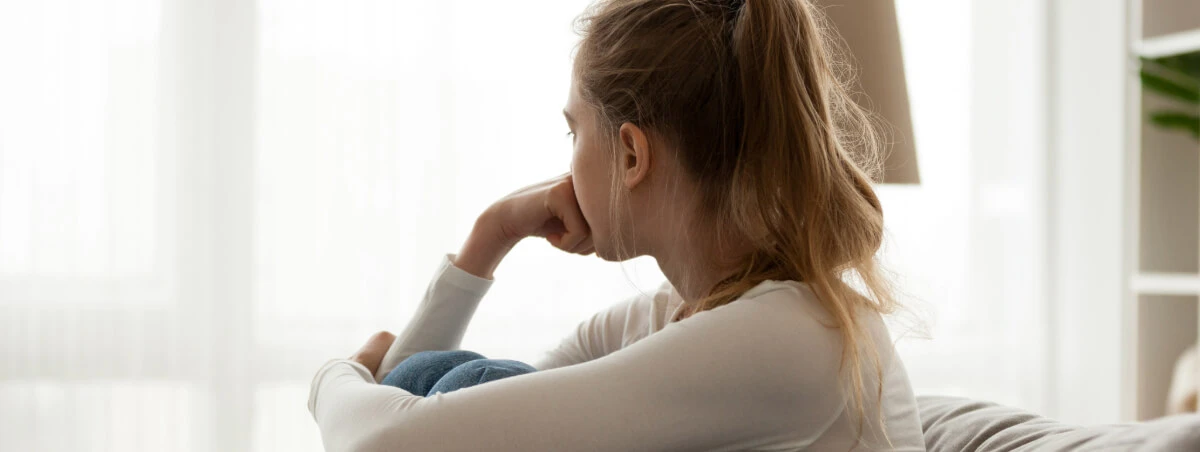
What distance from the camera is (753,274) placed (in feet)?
3.18

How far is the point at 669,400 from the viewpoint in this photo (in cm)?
81

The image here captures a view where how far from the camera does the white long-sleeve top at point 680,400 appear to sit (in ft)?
2.63

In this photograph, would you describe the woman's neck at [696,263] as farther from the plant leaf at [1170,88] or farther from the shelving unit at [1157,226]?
the shelving unit at [1157,226]

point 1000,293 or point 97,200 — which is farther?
point 1000,293

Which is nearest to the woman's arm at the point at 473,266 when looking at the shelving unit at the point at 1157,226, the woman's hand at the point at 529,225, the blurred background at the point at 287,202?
the woman's hand at the point at 529,225

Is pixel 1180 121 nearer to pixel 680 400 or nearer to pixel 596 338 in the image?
pixel 596 338

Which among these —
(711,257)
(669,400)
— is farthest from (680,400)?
(711,257)

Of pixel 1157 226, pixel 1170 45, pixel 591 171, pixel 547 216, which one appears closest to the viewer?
pixel 591 171

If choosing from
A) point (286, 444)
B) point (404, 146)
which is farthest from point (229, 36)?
point (286, 444)

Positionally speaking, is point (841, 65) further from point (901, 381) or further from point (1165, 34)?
point (1165, 34)

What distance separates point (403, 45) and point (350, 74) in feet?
0.50

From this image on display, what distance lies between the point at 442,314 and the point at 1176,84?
205 centimetres

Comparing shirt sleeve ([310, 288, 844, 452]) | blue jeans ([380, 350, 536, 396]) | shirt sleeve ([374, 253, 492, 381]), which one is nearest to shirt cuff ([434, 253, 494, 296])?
shirt sleeve ([374, 253, 492, 381])

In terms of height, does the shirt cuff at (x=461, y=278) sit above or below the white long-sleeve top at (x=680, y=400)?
above
